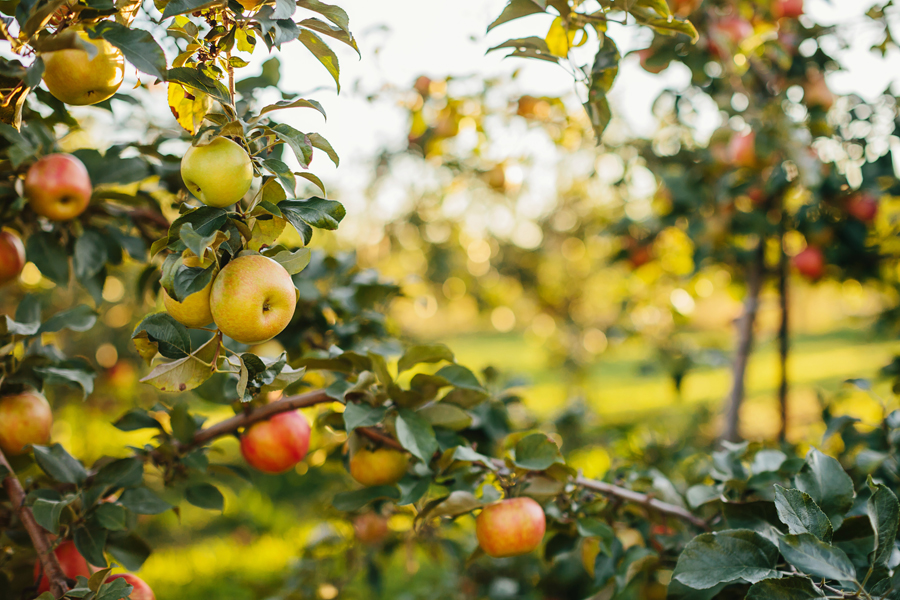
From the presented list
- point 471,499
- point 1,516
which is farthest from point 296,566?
point 471,499

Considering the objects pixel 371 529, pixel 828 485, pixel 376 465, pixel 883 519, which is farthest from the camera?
pixel 371 529

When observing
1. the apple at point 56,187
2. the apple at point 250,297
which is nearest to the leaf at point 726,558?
the apple at point 250,297

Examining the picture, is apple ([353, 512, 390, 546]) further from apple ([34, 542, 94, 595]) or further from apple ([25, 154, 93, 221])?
apple ([25, 154, 93, 221])

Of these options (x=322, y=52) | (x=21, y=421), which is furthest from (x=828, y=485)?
(x=21, y=421)

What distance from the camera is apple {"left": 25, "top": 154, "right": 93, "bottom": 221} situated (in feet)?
3.19

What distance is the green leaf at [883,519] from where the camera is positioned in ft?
2.36

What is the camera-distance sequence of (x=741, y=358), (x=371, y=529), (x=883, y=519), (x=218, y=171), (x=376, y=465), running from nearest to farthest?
(x=218, y=171), (x=883, y=519), (x=376, y=465), (x=371, y=529), (x=741, y=358)

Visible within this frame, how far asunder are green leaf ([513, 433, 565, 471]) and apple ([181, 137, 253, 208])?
56 cm

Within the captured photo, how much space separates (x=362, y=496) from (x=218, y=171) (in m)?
0.59

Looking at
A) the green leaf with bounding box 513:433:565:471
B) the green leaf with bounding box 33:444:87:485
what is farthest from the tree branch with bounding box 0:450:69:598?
the green leaf with bounding box 513:433:565:471

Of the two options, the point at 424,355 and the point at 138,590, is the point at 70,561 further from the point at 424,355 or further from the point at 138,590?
the point at 424,355

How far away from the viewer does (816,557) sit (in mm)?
709

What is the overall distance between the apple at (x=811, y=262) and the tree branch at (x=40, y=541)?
6.98 ft

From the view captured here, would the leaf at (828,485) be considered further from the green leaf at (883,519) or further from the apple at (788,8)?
the apple at (788,8)
